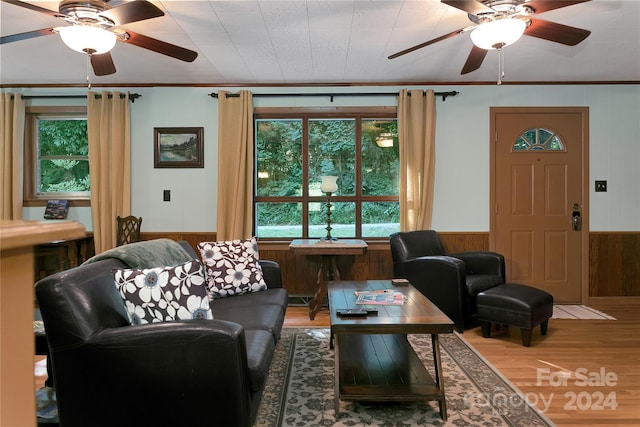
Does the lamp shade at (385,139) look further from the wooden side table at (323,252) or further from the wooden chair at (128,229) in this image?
the wooden chair at (128,229)

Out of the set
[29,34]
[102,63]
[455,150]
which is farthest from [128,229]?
[455,150]

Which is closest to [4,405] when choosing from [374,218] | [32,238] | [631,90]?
[32,238]

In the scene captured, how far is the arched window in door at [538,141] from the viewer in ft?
15.3

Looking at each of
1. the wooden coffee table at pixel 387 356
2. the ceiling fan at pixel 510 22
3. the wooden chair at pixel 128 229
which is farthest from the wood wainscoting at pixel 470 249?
the ceiling fan at pixel 510 22

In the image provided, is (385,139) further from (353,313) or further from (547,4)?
(353,313)

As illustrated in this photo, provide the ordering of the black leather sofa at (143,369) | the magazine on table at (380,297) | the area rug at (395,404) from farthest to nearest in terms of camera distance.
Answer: the magazine on table at (380,297) → the area rug at (395,404) → the black leather sofa at (143,369)

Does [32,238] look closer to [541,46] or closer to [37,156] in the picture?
[541,46]

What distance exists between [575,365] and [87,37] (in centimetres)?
378

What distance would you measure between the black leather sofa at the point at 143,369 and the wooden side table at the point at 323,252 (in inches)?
90.4

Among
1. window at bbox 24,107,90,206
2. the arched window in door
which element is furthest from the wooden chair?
the arched window in door

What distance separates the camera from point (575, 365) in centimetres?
288

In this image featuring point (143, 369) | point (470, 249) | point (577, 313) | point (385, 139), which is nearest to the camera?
point (143, 369)

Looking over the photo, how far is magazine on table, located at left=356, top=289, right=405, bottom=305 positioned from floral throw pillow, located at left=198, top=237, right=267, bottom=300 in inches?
32.6

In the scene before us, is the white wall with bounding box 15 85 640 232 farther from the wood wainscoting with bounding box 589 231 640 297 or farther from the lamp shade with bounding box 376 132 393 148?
the lamp shade with bounding box 376 132 393 148
